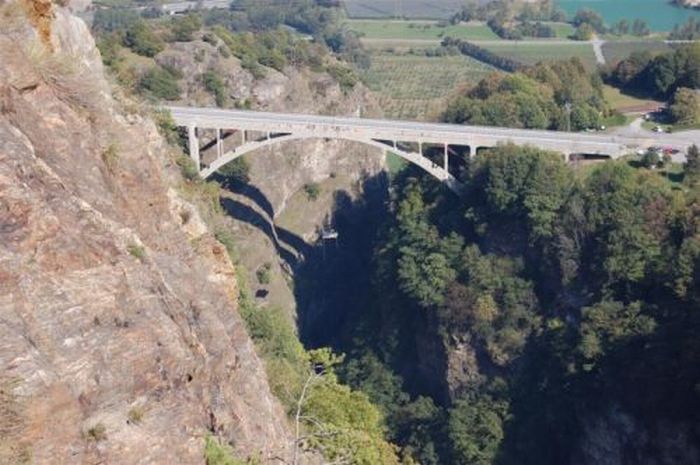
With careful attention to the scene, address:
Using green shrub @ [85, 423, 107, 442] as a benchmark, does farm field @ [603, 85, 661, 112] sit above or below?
below

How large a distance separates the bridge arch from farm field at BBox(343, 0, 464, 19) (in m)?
78.8

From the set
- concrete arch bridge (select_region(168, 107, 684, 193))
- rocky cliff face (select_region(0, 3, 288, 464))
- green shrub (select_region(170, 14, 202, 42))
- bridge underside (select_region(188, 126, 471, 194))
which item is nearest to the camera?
rocky cliff face (select_region(0, 3, 288, 464))

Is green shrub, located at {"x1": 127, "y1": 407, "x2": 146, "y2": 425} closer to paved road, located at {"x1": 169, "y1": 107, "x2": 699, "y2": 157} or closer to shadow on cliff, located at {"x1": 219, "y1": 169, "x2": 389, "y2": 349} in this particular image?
paved road, located at {"x1": 169, "y1": 107, "x2": 699, "y2": 157}

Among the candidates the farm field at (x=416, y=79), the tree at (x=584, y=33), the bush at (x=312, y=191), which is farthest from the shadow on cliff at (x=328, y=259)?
the tree at (x=584, y=33)

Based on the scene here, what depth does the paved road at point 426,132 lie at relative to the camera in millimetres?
39094

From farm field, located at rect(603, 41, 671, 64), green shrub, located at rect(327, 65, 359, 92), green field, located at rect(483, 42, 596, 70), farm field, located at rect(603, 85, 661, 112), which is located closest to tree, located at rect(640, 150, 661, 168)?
farm field, located at rect(603, 85, 661, 112)

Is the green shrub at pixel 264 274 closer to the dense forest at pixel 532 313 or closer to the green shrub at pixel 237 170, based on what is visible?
the dense forest at pixel 532 313

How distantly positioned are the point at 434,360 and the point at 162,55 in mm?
25274

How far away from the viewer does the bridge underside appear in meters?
40.4

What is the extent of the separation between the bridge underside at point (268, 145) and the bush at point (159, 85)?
3.36 metres

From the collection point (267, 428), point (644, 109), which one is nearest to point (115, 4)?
point (644, 109)

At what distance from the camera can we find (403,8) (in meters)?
124

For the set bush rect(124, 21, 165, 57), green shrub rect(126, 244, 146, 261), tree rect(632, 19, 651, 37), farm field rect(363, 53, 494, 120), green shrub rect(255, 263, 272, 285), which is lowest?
green shrub rect(255, 263, 272, 285)

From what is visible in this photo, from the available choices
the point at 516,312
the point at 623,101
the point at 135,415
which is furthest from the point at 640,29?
the point at 135,415
